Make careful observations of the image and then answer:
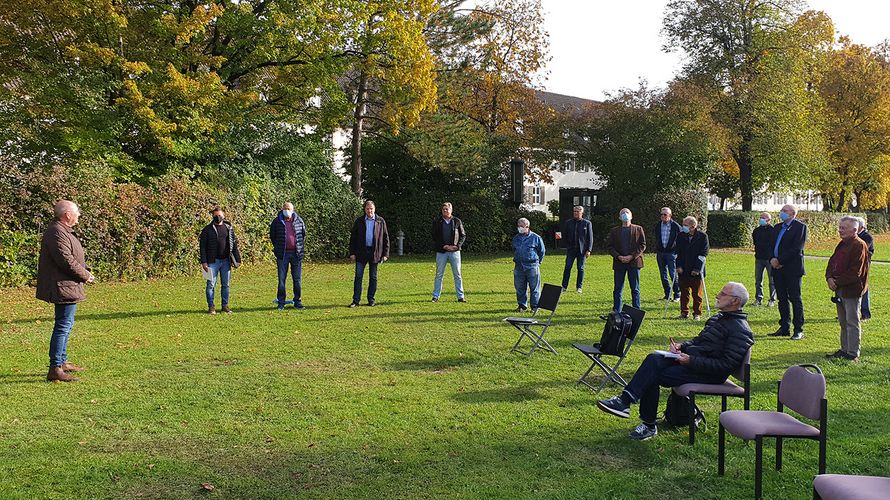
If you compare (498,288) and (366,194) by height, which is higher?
(366,194)

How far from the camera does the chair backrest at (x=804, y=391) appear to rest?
15.6 ft

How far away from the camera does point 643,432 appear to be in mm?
6141

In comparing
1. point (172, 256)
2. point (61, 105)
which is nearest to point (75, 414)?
point (172, 256)

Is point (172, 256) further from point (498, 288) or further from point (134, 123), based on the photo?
point (498, 288)

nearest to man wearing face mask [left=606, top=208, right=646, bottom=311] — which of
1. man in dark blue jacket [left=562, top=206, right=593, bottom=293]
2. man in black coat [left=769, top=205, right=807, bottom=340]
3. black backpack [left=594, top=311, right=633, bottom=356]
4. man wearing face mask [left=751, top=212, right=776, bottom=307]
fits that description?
man in black coat [left=769, top=205, right=807, bottom=340]

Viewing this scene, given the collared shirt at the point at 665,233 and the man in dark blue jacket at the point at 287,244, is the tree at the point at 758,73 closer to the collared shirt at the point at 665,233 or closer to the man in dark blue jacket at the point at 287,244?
the collared shirt at the point at 665,233

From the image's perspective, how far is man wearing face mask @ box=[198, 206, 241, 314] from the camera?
42.5ft

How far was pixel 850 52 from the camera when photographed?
49625 mm

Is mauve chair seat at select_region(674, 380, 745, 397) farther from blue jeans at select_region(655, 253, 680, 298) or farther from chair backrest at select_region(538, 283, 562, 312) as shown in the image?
blue jeans at select_region(655, 253, 680, 298)

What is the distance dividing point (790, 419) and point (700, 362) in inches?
37.8

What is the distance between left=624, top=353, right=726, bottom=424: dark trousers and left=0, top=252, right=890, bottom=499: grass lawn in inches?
11.5

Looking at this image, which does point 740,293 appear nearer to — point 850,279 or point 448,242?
point 850,279

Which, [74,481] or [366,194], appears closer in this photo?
[74,481]

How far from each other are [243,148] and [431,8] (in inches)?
331
